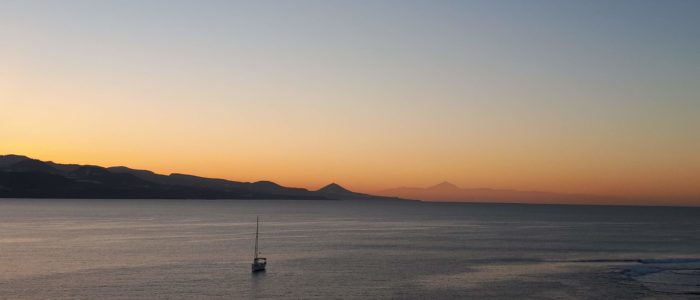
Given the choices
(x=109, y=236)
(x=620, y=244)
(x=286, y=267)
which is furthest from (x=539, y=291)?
(x=109, y=236)

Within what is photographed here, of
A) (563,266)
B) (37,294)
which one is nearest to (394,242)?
(563,266)

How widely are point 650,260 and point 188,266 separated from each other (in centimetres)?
7213

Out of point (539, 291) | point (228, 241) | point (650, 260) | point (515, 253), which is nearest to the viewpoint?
point (539, 291)

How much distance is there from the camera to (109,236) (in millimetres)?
144750

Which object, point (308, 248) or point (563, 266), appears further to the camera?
point (308, 248)

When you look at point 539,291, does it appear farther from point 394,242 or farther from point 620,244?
point 620,244

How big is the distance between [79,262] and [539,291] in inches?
2561

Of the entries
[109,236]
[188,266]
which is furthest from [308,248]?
[109,236]

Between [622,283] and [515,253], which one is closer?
[622,283]

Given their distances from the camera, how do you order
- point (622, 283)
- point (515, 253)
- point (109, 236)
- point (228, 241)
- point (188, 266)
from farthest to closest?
point (109, 236) → point (228, 241) → point (515, 253) → point (188, 266) → point (622, 283)

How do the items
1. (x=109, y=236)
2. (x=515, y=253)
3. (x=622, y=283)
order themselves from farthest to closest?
(x=109, y=236) < (x=515, y=253) < (x=622, y=283)

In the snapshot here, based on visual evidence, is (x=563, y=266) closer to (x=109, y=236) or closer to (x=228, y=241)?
(x=228, y=241)

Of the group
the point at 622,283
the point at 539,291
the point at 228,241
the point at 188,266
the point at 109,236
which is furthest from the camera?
the point at 109,236

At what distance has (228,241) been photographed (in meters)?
135
